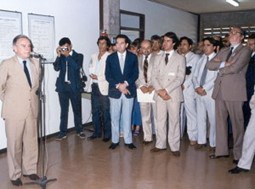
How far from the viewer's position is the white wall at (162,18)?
8.63 meters

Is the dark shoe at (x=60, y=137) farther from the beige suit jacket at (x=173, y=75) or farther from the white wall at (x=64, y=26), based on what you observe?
the beige suit jacket at (x=173, y=75)

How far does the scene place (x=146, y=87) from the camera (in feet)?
16.1

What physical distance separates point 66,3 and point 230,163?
12.1 feet

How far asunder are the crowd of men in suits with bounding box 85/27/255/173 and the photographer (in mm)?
444

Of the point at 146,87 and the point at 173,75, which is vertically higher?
the point at 173,75

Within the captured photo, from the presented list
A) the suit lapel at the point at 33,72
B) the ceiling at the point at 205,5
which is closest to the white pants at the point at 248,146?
the suit lapel at the point at 33,72

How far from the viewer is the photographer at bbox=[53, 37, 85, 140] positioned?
526 centimetres

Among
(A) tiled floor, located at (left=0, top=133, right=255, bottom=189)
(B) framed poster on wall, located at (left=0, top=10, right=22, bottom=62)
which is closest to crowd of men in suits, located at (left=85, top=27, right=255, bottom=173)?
(A) tiled floor, located at (left=0, top=133, right=255, bottom=189)

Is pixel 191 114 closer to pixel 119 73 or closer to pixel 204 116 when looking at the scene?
pixel 204 116

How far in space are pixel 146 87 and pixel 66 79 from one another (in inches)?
52.7

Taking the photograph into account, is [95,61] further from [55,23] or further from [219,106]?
[219,106]

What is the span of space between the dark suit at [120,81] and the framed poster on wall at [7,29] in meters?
1.38

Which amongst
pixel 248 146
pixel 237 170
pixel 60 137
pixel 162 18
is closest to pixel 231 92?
pixel 248 146

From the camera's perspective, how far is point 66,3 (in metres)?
5.71
